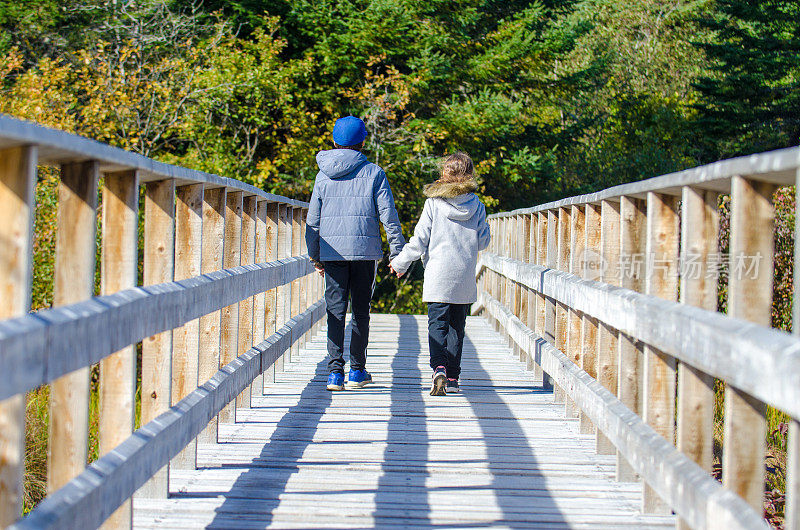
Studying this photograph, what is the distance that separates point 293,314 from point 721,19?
2248cm

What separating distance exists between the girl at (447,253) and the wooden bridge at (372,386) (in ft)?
1.24

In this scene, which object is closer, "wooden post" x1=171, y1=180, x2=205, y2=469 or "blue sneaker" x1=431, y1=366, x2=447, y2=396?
"wooden post" x1=171, y1=180, x2=205, y2=469

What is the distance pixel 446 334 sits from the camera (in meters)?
6.84

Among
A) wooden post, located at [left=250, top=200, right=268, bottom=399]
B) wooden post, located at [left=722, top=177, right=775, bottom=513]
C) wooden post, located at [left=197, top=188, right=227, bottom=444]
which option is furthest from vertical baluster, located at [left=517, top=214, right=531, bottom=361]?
wooden post, located at [left=722, top=177, right=775, bottom=513]

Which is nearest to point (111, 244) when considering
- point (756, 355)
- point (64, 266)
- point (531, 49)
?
point (64, 266)

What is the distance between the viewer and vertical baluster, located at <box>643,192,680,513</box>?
3.55 meters

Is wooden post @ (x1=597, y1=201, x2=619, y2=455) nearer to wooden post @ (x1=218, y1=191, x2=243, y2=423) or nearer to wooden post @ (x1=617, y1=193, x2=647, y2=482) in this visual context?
wooden post @ (x1=617, y1=193, x2=647, y2=482)

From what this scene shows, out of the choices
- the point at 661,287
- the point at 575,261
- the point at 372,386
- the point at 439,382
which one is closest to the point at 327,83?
the point at 372,386

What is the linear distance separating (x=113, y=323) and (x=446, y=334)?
4306 mm

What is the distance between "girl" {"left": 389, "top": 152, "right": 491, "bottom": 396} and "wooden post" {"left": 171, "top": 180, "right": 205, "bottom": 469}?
2.60 meters

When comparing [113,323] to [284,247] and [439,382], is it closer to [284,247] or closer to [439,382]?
[439,382]

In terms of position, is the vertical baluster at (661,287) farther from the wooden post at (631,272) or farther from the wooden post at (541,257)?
the wooden post at (541,257)

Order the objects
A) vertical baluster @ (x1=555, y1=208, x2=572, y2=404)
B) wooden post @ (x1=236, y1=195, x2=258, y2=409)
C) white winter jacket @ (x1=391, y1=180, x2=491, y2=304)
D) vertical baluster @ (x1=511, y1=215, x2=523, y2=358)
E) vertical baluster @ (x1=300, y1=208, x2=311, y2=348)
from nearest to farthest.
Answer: wooden post @ (x1=236, y1=195, x2=258, y2=409)
vertical baluster @ (x1=555, y1=208, x2=572, y2=404)
white winter jacket @ (x1=391, y1=180, x2=491, y2=304)
vertical baluster @ (x1=511, y1=215, x2=523, y2=358)
vertical baluster @ (x1=300, y1=208, x2=311, y2=348)

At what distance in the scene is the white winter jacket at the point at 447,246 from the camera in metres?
6.70
